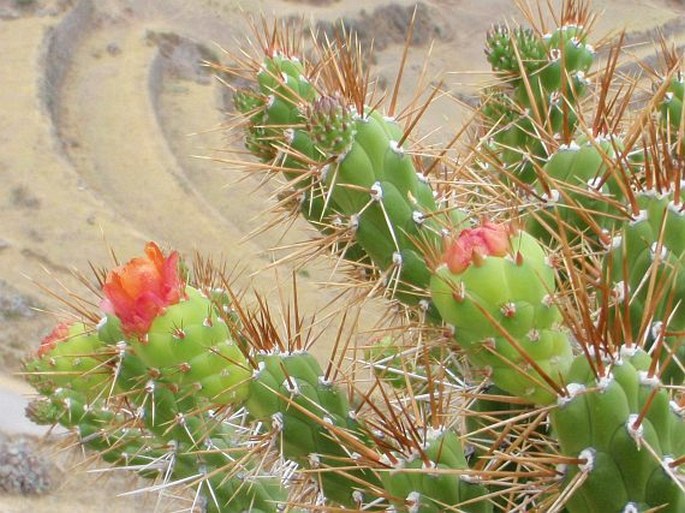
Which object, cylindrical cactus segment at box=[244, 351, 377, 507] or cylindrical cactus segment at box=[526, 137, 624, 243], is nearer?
cylindrical cactus segment at box=[244, 351, 377, 507]

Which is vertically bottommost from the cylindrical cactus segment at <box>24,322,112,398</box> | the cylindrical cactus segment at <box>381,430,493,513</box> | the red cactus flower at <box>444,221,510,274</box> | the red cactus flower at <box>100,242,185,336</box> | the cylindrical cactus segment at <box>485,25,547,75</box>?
the cylindrical cactus segment at <box>24,322,112,398</box>

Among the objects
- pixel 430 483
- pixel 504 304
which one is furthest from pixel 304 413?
pixel 504 304

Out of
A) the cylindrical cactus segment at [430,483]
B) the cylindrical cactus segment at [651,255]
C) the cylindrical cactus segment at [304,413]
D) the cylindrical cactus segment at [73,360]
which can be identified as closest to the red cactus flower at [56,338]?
the cylindrical cactus segment at [73,360]

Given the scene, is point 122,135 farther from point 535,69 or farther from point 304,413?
point 304,413

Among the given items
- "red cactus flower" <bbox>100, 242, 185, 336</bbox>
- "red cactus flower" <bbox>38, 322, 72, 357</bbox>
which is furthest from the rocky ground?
"red cactus flower" <bbox>100, 242, 185, 336</bbox>

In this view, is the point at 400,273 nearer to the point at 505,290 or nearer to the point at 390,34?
the point at 505,290

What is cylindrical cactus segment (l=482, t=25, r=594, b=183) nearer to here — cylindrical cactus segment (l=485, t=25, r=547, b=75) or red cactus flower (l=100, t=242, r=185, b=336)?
cylindrical cactus segment (l=485, t=25, r=547, b=75)

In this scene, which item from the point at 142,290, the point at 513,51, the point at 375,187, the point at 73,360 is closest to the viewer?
the point at 142,290
